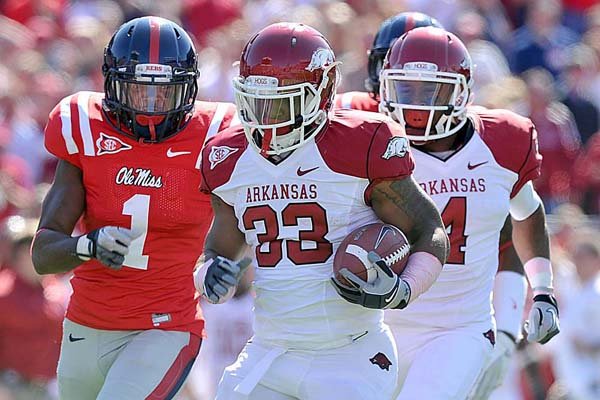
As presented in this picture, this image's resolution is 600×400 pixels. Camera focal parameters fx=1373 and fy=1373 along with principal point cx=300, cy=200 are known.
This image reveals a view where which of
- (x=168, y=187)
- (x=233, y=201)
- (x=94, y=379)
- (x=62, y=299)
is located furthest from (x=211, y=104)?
(x=62, y=299)

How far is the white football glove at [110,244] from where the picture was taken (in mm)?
4484

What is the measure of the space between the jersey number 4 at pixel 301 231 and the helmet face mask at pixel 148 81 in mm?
708

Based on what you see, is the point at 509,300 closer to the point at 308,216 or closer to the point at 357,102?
the point at 357,102

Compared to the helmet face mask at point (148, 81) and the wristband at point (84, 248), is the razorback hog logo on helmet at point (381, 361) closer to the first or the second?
the wristband at point (84, 248)

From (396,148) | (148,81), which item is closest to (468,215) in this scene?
(396,148)

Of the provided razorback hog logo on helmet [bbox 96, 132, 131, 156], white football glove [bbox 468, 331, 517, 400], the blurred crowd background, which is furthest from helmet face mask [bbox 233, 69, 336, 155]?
the blurred crowd background

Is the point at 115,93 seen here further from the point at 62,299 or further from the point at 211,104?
the point at 62,299

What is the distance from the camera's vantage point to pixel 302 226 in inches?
174

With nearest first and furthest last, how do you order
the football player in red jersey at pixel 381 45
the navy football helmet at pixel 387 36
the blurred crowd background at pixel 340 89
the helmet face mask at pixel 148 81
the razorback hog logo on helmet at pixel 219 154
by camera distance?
the razorback hog logo on helmet at pixel 219 154
the helmet face mask at pixel 148 81
the football player in red jersey at pixel 381 45
the navy football helmet at pixel 387 36
the blurred crowd background at pixel 340 89

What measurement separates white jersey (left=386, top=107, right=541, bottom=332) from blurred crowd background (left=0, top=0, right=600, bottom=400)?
282 cm

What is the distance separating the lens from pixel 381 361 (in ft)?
14.5

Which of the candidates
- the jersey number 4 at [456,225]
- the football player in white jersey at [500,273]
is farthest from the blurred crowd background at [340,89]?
the jersey number 4 at [456,225]

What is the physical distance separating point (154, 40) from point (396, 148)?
1.10 meters

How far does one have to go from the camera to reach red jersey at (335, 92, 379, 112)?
5.86 meters
